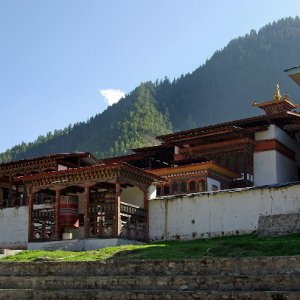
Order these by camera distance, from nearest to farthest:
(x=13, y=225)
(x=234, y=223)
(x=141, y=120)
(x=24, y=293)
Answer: (x=24, y=293)
(x=234, y=223)
(x=13, y=225)
(x=141, y=120)

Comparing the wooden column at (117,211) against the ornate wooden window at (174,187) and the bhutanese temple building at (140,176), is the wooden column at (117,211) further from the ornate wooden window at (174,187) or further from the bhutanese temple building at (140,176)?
the ornate wooden window at (174,187)

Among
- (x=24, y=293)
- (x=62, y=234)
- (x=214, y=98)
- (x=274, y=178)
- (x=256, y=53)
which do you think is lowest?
(x=24, y=293)

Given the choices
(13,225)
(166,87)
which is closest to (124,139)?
(166,87)

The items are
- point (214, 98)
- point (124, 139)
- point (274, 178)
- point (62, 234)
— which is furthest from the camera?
point (214, 98)

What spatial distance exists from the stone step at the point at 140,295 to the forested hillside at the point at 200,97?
88.5 m

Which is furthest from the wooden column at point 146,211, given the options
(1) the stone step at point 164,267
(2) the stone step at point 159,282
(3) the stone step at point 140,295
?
(3) the stone step at point 140,295

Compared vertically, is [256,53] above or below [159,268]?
above

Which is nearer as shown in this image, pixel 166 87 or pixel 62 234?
pixel 62 234

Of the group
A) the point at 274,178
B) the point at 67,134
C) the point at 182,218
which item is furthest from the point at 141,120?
the point at 182,218

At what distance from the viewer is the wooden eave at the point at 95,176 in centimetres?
2506

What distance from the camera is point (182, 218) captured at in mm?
24922

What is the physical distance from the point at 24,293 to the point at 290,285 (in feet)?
26.1

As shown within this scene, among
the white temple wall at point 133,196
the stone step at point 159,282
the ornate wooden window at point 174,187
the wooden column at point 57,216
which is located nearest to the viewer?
the stone step at point 159,282

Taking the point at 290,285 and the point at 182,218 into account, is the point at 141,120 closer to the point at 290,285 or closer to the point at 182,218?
the point at 182,218
